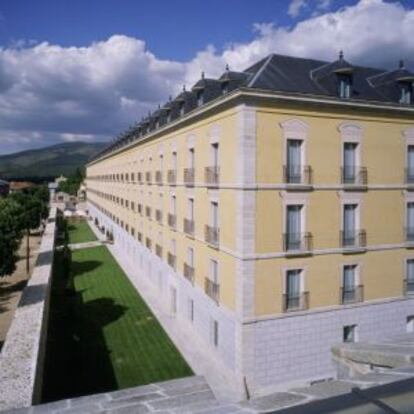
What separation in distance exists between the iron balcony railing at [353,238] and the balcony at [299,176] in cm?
312

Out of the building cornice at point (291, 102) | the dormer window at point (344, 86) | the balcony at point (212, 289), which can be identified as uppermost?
the dormer window at point (344, 86)

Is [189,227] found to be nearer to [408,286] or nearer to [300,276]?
[300,276]

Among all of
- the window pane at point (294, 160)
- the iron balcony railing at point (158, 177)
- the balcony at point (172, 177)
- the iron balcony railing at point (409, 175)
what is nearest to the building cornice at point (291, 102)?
the window pane at point (294, 160)

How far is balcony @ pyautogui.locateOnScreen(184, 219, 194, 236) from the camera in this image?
2531 centimetres

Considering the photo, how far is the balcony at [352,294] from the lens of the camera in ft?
67.2

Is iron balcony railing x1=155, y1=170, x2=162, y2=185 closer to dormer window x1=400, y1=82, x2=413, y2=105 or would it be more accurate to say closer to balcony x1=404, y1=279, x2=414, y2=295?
dormer window x1=400, y1=82, x2=413, y2=105

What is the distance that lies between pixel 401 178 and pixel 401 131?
2338 mm

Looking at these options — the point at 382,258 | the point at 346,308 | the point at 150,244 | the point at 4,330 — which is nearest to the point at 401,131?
the point at 382,258

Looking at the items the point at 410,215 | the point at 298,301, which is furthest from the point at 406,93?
the point at 298,301

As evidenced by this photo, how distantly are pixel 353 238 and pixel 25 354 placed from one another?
15022 millimetres

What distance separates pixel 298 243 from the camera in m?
19.5

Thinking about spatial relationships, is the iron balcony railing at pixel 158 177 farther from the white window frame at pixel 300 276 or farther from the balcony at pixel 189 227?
the white window frame at pixel 300 276

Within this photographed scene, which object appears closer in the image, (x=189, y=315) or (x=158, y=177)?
(x=189, y=315)

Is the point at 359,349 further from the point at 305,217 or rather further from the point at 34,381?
the point at 305,217
